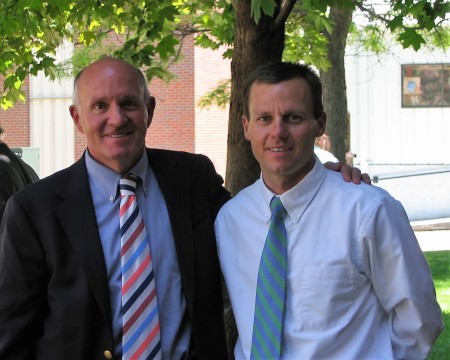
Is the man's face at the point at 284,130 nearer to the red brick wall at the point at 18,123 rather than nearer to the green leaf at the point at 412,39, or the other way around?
the green leaf at the point at 412,39

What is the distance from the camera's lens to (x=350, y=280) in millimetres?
2863

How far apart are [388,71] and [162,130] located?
749 cm

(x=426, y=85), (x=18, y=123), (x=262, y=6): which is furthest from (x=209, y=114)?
(x=262, y=6)

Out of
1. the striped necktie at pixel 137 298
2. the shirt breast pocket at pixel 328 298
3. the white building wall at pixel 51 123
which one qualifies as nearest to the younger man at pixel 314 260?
the shirt breast pocket at pixel 328 298

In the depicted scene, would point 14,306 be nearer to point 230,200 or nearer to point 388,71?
point 230,200

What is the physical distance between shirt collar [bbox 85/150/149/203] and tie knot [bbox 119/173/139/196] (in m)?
0.02

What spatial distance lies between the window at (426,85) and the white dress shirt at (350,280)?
2482 cm

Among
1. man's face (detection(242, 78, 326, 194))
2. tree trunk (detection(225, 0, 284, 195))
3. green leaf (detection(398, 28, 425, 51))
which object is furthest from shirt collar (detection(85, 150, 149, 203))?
green leaf (detection(398, 28, 425, 51))

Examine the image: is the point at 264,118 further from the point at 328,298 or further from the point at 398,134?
the point at 398,134

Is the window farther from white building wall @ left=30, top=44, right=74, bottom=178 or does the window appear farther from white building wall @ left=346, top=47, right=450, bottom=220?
white building wall @ left=30, top=44, right=74, bottom=178

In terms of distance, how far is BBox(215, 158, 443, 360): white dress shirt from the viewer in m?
2.86

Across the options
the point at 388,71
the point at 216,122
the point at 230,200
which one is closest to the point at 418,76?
the point at 388,71

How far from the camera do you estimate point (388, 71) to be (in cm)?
2712

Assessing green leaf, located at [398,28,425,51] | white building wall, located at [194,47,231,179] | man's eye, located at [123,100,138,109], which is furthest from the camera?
white building wall, located at [194,47,231,179]
